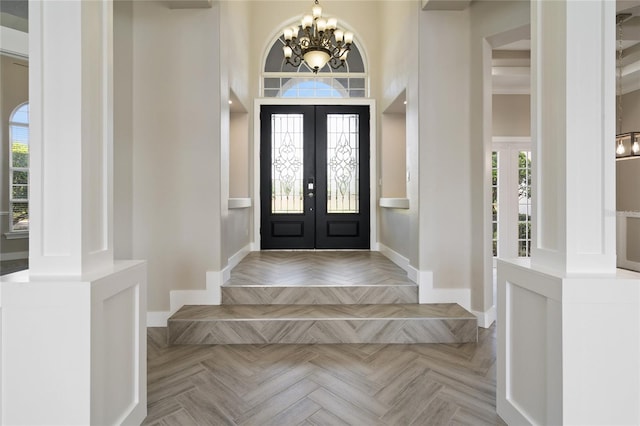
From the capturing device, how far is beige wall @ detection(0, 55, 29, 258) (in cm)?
313

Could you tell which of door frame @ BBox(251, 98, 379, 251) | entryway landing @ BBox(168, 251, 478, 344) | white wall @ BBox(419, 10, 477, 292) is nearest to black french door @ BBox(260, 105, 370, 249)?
door frame @ BBox(251, 98, 379, 251)

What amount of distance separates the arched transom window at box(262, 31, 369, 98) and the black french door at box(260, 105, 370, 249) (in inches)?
9.8

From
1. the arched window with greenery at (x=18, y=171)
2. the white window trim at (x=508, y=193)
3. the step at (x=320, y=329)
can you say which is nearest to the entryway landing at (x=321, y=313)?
the step at (x=320, y=329)

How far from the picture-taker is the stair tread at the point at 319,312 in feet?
9.84

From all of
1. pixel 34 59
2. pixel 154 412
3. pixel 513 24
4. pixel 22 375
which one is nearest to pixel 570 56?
pixel 513 24

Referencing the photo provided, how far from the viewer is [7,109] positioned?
126 inches

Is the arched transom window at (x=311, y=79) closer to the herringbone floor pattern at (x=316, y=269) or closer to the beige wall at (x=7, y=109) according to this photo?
the herringbone floor pattern at (x=316, y=269)

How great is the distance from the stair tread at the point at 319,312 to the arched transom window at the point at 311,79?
363 cm

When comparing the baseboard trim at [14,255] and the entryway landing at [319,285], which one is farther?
the entryway landing at [319,285]

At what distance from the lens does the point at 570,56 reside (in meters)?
1.48

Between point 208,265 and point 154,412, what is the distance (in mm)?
1493

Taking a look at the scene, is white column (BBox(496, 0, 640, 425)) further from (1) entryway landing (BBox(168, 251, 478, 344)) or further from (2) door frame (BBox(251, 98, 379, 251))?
(2) door frame (BBox(251, 98, 379, 251))

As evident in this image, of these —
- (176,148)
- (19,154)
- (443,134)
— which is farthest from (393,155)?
(19,154)

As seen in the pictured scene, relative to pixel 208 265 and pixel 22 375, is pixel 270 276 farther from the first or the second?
pixel 22 375
